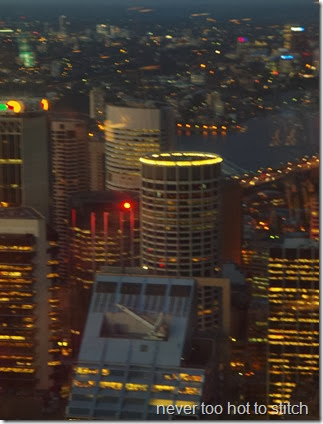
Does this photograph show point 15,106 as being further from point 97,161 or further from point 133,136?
point 133,136

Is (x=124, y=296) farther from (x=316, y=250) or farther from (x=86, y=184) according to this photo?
(x=86, y=184)

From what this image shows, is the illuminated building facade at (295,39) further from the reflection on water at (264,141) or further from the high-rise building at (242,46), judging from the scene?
the reflection on water at (264,141)

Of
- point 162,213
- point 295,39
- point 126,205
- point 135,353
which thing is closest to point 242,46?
point 295,39

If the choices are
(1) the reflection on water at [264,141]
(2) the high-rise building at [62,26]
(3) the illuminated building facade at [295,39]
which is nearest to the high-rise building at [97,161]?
(1) the reflection on water at [264,141]

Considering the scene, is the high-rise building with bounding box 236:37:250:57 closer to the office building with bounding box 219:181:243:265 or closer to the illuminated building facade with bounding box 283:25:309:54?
the illuminated building facade with bounding box 283:25:309:54

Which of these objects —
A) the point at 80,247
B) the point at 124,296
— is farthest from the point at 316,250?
the point at 80,247
